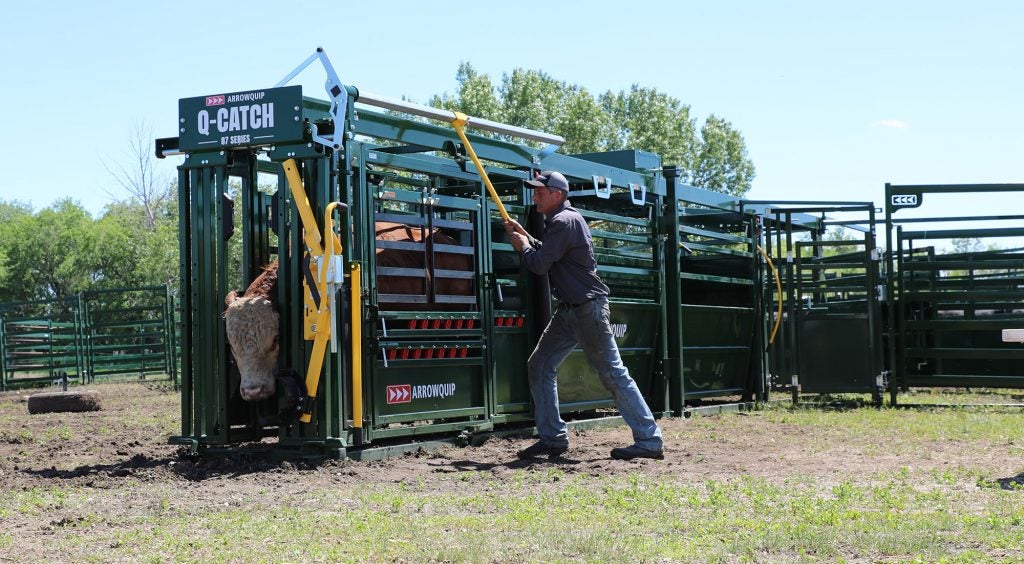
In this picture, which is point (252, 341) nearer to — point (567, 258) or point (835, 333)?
point (567, 258)

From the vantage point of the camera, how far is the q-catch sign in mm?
7941

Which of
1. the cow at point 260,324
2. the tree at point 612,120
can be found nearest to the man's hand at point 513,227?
the cow at point 260,324

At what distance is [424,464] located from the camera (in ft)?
26.6

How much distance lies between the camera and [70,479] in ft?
24.7

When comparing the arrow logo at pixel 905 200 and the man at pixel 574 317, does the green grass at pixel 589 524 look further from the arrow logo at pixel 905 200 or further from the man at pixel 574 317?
the arrow logo at pixel 905 200

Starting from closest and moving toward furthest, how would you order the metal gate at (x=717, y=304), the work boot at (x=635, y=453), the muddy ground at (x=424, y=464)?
the muddy ground at (x=424, y=464) → the work boot at (x=635, y=453) → the metal gate at (x=717, y=304)

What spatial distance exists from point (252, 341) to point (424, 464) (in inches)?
60.6

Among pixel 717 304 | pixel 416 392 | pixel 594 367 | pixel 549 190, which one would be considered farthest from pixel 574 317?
pixel 717 304

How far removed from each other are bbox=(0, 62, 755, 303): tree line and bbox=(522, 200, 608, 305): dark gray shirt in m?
36.8

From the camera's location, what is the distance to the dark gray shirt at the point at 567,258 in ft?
27.3

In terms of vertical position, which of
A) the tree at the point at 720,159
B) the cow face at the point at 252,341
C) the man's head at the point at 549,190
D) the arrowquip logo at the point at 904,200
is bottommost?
the cow face at the point at 252,341

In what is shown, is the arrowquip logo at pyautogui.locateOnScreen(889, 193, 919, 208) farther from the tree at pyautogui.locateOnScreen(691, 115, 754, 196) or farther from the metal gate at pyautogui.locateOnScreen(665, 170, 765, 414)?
the tree at pyautogui.locateOnScreen(691, 115, 754, 196)

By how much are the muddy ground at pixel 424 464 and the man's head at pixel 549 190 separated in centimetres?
197

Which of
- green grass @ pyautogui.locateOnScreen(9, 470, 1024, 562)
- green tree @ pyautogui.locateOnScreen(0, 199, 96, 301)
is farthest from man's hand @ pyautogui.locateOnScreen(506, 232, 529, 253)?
green tree @ pyautogui.locateOnScreen(0, 199, 96, 301)
